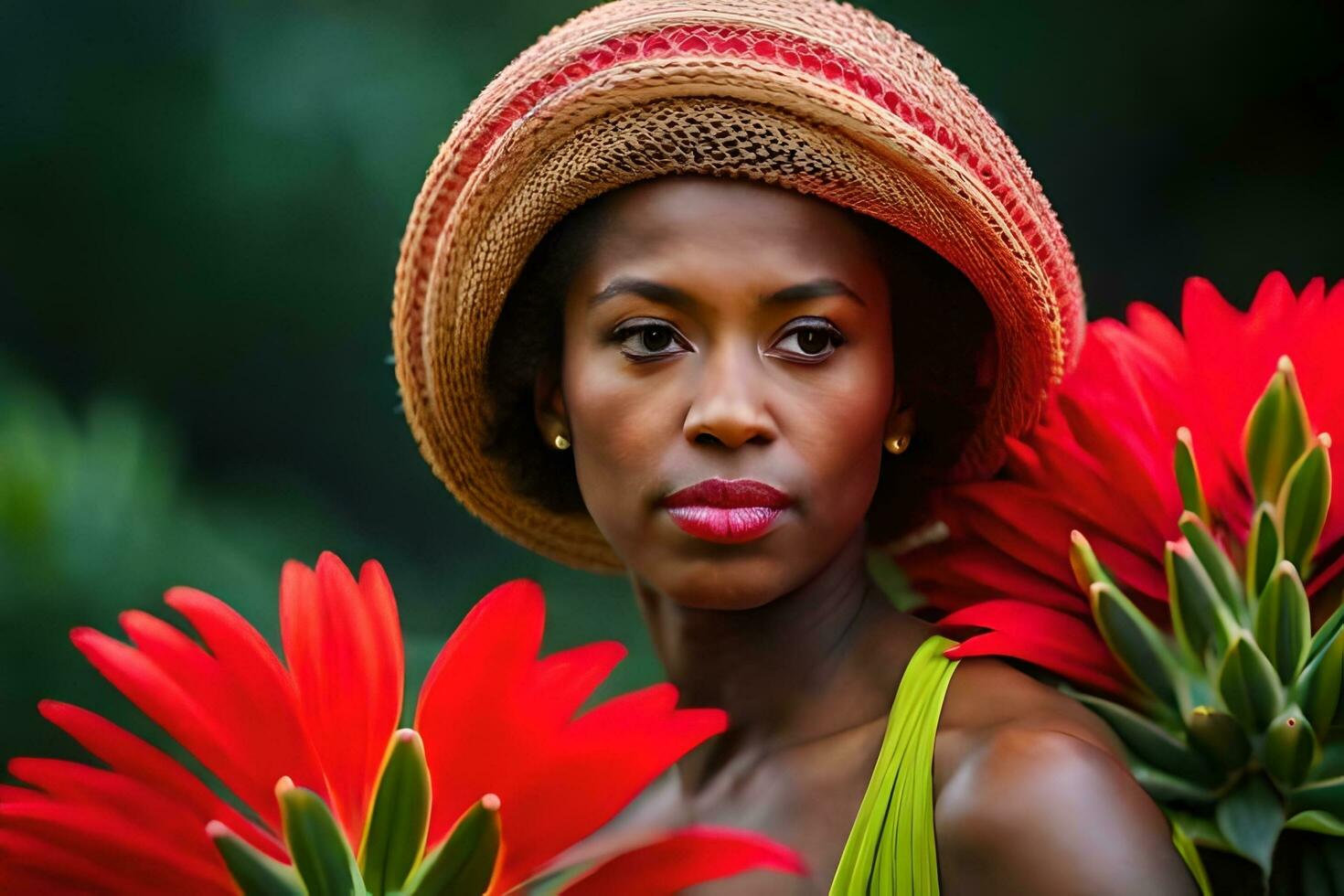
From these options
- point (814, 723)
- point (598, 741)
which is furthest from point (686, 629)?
point (598, 741)

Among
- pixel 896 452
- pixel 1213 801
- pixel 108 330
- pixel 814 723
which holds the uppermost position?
pixel 108 330

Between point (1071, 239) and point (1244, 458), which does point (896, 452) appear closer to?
point (1244, 458)

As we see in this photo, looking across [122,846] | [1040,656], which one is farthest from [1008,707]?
Answer: [122,846]

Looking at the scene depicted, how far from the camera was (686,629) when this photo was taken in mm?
959

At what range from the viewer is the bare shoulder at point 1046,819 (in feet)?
2.26

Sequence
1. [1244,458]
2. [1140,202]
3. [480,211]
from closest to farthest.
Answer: [1244,458]
[480,211]
[1140,202]

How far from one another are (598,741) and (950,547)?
363 mm

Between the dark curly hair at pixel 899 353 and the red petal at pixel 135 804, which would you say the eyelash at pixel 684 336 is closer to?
the dark curly hair at pixel 899 353

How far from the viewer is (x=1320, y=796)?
74cm

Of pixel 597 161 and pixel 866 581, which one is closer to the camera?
pixel 597 161

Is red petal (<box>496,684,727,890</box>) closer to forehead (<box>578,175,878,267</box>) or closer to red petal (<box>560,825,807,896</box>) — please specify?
red petal (<box>560,825,807,896</box>)

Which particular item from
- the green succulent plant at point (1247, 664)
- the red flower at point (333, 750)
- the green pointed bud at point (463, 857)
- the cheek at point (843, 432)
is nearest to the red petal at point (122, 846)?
the red flower at point (333, 750)

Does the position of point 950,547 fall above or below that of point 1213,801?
above

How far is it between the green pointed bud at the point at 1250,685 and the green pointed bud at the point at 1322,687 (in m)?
0.01
